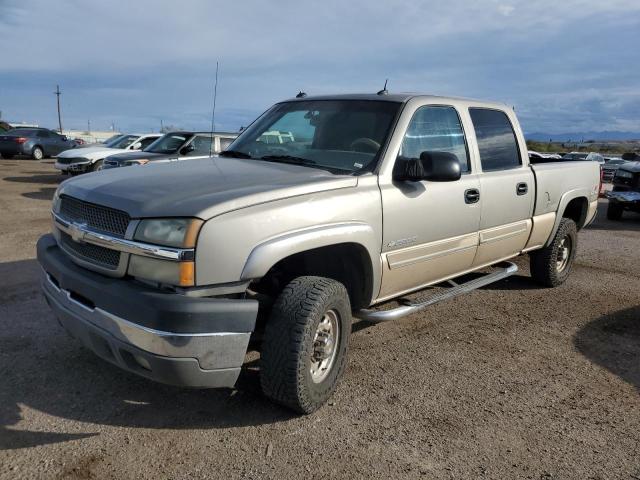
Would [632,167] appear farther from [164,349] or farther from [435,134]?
[164,349]

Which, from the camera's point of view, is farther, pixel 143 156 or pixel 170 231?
pixel 143 156

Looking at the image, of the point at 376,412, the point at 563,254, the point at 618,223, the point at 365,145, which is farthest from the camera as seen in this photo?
the point at 618,223

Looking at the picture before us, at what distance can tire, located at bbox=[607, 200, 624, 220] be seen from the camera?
12170 millimetres

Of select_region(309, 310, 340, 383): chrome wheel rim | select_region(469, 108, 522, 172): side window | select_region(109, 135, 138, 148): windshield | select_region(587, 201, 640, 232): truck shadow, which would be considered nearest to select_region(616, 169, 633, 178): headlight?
select_region(587, 201, 640, 232): truck shadow

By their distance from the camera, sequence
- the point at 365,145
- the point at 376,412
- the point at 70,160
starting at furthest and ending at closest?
1. the point at 70,160
2. the point at 365,145
3. the point at 376,412

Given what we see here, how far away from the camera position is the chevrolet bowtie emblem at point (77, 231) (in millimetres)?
3021

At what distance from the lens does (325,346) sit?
3.34 m

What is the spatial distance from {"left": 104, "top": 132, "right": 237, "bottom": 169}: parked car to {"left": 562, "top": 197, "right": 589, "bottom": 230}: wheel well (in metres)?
7.37

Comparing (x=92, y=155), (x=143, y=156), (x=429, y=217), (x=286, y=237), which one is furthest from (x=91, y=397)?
(x=92, y=155)

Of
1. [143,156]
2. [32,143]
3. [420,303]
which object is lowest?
[32,143]

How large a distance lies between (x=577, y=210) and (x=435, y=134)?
312 centimetres

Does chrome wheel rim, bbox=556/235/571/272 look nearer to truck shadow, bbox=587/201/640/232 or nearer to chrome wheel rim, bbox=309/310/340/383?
chrome wheel rim, bbox=309/310/340/383

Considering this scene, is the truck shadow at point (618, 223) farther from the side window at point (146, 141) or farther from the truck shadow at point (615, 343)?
the side window at point (146, 141)

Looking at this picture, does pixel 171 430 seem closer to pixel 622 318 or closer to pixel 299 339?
pixel 299 339
